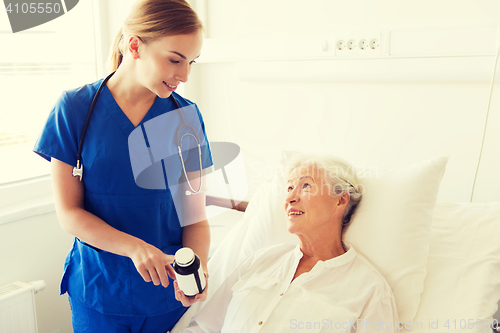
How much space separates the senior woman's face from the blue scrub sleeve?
26.8 inches

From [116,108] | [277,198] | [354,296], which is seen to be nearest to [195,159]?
[116,108]

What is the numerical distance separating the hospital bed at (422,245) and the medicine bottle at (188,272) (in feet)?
1.14

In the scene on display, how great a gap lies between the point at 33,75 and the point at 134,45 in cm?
102

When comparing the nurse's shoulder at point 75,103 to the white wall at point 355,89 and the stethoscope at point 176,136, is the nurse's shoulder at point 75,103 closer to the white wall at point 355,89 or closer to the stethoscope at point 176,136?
the stethoscope at point 176,136

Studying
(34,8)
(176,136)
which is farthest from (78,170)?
(34,8)

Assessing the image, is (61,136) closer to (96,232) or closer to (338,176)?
(96,232)

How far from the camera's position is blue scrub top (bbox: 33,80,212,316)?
115 centimetres

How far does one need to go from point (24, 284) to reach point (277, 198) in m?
Answer: 1.03

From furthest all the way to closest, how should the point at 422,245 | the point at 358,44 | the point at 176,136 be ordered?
1. the point at 358,44
2. the point at 422,245
3. the point at 176,136

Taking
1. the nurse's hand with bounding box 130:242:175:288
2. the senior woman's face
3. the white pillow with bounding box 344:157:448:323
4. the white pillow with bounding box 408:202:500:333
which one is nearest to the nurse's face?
the nurse's hand with bounding box 130:242:175:288

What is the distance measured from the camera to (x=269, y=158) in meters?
2.14

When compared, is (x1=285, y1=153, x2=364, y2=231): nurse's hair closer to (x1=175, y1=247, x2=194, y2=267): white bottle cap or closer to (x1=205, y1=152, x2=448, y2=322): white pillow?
(x1=205, y1=152, x2=448, y2=322): white pillow

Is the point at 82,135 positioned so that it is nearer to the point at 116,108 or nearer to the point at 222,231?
the point at 116,108

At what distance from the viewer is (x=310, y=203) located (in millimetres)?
1383
